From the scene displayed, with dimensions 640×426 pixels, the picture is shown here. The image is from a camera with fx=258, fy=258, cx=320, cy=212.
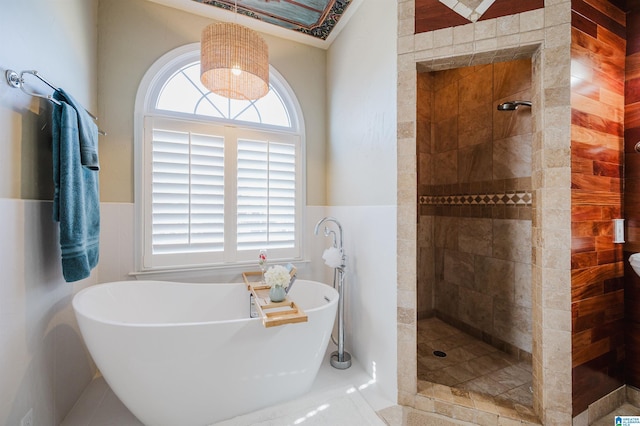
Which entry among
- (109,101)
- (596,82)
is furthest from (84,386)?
(596,82)

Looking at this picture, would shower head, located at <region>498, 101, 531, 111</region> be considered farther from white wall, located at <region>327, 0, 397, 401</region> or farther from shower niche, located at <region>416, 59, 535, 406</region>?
white wall, located at <region>327, 0, 397, 401</region>

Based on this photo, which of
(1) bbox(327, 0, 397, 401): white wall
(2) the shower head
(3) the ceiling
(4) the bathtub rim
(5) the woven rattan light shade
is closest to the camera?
(4) the bathtub rim

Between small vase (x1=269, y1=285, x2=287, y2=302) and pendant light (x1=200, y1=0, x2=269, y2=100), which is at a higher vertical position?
pendant light (x1=200, y1=0, x2=269, y2=100)

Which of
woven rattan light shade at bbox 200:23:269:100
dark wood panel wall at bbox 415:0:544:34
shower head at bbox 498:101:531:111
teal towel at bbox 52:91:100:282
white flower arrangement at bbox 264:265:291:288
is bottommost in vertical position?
white flower arrangement at bbox 264:265:291:288

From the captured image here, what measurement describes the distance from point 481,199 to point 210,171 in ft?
8.10

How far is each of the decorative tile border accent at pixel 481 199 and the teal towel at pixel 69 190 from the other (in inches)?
109

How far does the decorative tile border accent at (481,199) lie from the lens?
2.09 metres

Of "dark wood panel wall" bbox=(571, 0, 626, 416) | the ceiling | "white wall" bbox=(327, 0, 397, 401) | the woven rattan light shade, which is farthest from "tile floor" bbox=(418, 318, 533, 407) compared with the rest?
the ceiling

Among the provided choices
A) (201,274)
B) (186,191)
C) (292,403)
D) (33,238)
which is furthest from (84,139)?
(292,403)

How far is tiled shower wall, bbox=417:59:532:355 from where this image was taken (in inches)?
82.9

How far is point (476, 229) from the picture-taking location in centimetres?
248

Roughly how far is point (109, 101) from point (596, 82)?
321cm

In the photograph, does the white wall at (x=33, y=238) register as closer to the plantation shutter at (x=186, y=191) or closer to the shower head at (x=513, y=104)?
the plantation shutter at (x=186, y=191)

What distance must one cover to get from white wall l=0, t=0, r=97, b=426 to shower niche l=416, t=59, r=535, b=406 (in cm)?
223
